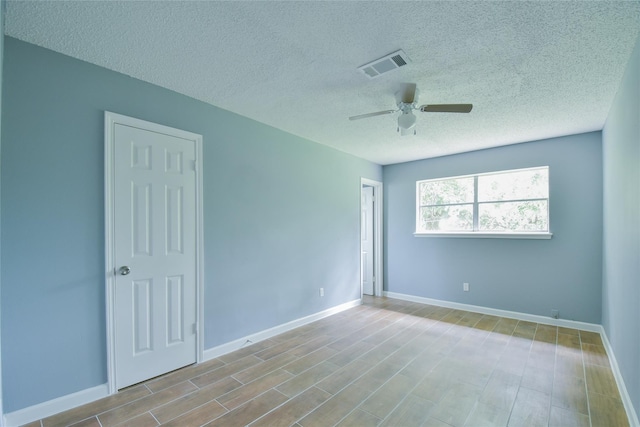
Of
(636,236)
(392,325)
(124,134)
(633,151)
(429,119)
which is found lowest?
(392,325)

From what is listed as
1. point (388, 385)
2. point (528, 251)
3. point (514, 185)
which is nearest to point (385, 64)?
point (388, 385)

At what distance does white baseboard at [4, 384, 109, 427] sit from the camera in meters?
1.94

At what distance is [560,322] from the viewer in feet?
12.9

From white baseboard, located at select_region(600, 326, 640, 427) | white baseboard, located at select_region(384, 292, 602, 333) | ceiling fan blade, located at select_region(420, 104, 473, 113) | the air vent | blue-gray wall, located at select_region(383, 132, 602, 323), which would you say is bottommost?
white baseboard, located at select_region(384, 292, 602, 333)

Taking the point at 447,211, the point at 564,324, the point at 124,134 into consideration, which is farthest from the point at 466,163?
the point at 124,134

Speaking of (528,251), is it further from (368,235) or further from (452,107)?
(452,107)

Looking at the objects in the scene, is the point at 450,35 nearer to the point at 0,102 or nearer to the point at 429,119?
the point at 429,119

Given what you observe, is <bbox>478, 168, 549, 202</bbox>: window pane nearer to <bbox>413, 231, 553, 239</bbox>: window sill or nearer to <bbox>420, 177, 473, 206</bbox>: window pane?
<bbox>420, 177, 473, 206</bbox>: window pane

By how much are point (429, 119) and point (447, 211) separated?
2190 millimetres

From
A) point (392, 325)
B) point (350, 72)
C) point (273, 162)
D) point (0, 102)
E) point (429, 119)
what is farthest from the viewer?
point (392, 325)

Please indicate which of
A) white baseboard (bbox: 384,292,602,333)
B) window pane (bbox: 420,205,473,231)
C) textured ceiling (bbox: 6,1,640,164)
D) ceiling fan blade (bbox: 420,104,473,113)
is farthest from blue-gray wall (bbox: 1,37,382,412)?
window pane (bbox: 420,205,473,231)

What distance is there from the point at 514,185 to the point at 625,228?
2157 mm

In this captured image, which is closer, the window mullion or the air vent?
the air vent

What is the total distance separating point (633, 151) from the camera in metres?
2.07
